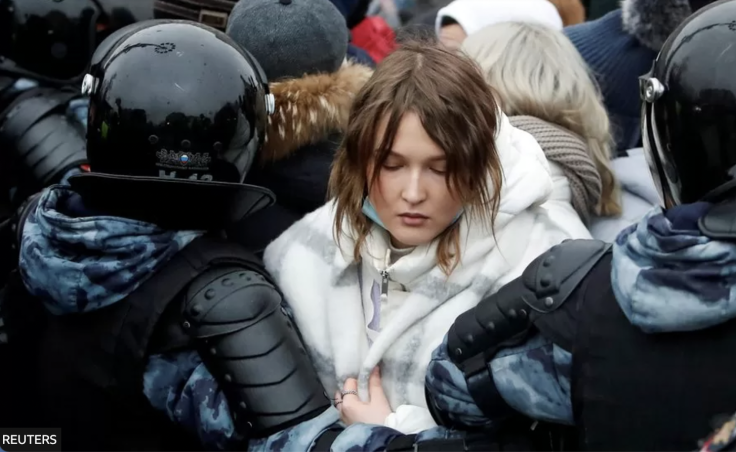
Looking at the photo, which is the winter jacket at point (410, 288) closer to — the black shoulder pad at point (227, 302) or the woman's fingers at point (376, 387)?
the woman's fingers at point (376, 387)

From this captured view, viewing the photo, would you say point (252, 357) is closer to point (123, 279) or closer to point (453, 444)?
point (123, 279)

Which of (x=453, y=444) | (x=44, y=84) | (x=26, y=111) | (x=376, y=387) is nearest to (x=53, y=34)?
(x=44, y=84)

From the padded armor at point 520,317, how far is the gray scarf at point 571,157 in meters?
0.77

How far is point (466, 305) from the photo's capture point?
7.75 ft

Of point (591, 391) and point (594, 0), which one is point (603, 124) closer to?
point (591, 391)

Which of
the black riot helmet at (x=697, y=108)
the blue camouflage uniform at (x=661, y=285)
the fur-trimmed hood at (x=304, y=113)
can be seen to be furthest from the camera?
the fur-trimmed hood at (x=304, y=113)

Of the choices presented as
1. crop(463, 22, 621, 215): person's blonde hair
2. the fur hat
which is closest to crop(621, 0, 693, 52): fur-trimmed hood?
the fur hat

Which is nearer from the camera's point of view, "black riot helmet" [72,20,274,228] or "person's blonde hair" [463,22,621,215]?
"black riot helmet" [72,20,274,228]

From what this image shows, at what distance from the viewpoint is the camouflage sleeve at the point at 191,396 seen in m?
2.32

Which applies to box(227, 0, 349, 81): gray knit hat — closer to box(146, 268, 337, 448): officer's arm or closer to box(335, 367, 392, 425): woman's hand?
box(146, 268, 337, 448): officer's arm

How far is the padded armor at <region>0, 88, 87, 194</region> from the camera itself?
11.3ft

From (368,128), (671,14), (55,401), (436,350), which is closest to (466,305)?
(436,350)

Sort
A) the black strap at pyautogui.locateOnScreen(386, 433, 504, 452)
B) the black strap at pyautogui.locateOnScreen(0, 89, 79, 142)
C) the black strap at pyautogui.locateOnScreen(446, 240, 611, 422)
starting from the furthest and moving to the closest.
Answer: the black strap at pyautogui.locateOnScreen(0, 89, 79, 142), the black strap at pyautogui.locateOnScreen(386, 433, 504, 452), the black strap at pyautogui.locateOnScreen(446, 240, 611, 422)

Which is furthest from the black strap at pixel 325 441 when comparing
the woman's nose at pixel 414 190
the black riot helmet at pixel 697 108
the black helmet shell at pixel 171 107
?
the black riot helmet at pixel 697 108
